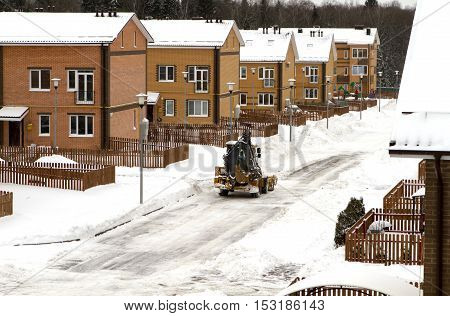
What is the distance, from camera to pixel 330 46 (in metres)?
90.6

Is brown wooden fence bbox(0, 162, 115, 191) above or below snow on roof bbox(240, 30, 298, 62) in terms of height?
below

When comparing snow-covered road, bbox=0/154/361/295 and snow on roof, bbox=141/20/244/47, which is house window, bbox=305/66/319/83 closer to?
snow on roof, bbox=141/20/244/47

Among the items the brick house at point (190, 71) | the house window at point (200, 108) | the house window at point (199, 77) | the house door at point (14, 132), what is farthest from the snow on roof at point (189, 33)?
the house door at point (14, 132)

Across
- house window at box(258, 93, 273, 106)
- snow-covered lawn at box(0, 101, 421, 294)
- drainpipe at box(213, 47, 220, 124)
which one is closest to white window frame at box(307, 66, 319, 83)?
house window at box(258, 93, 273, 106)

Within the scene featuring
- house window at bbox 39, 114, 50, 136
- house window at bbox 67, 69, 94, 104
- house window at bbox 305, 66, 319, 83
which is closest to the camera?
house window at bbox 67, 69, 94, 104

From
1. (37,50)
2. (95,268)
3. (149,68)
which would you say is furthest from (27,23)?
(95,268)

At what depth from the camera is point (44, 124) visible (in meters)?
47.0

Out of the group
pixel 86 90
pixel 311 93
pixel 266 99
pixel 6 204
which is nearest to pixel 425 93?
pixel 6 204

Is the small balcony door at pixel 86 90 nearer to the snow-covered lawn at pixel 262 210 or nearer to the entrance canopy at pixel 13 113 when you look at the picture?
the entrance canopy at pixel 13 113

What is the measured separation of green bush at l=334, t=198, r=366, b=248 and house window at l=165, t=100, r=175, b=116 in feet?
121

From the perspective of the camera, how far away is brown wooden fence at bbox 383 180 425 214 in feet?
88.6

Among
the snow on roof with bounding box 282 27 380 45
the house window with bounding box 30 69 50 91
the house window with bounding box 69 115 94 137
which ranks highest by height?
the snow on roof with bounding box 282 27 380 45

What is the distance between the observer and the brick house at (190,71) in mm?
60656

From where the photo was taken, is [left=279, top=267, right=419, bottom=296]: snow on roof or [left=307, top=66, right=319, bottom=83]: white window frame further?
[left=307, top=66, right=319, bottom=83]: white window frame
